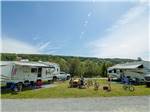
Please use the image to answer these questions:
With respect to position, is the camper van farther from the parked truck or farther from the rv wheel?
the parked truck

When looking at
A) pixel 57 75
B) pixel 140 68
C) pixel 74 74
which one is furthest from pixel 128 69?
pixel 74 74

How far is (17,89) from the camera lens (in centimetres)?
2155

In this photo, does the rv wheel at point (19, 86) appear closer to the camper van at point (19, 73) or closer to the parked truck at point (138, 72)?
the camper van at point (19, 73)

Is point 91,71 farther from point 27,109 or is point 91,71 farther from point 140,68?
point 27,109

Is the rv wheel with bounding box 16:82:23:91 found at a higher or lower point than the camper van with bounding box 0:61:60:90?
lower

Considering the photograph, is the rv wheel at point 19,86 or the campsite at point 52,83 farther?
the rv wheel at point 19,86

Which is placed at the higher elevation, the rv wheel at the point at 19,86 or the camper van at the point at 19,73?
the camper van at the point at 19,73

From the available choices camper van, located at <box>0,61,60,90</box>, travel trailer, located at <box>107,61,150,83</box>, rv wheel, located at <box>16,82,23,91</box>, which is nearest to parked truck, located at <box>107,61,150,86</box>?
travel trailer, located at <box>107,61,150,83</box>

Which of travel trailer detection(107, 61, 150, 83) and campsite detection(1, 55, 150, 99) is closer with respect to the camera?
campsite detection(1, 55, 150, 99)

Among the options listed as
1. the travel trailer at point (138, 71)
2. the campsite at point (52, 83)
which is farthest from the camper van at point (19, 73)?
the travel trailer at point (138, 71)

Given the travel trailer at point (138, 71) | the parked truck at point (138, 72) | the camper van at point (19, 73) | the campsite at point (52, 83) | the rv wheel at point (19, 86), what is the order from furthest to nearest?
the travel trailer at point (138, 71) → the parked truck at point (138, 72) → the camper van at point (19, 73) → the rv wheel at point (19, 86) → the campsite at point (52, 83)

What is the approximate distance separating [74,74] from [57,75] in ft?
67.8

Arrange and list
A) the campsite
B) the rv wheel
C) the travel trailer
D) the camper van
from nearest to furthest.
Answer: the campsite → the rv wheel → the camper van → the travel trailer

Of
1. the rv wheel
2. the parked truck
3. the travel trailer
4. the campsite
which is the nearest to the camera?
the campsite
